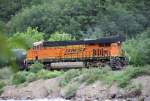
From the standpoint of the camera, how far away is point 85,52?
41.0m

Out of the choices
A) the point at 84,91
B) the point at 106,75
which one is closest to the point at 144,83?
the point at 106,75

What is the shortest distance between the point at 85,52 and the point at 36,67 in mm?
4199

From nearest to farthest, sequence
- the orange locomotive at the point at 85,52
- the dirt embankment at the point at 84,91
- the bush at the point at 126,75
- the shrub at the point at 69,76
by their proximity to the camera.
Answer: the dirt embankment at the point at 84,91
the bush at the point at 126,75
the shrub at the point at 69,76
the orange locomotive at the point at 85,52

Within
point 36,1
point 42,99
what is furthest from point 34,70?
point 36,1

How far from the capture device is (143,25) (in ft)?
255

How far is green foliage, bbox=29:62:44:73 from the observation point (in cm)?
4099

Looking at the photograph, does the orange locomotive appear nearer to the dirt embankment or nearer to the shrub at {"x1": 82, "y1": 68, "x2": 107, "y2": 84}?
the dirt embankment

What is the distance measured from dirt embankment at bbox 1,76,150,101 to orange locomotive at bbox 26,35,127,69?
9.68 ft

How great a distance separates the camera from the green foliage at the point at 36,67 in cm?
4099

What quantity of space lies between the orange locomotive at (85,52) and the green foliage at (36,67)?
0.73 m

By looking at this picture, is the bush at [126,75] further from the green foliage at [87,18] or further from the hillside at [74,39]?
the green foliage at [87,18]

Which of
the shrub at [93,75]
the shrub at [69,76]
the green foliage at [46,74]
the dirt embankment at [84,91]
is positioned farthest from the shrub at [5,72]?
the green foliage at [46,74]

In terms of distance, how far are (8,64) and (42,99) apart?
105 ft

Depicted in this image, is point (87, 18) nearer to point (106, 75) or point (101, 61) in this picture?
point (101, 61)
